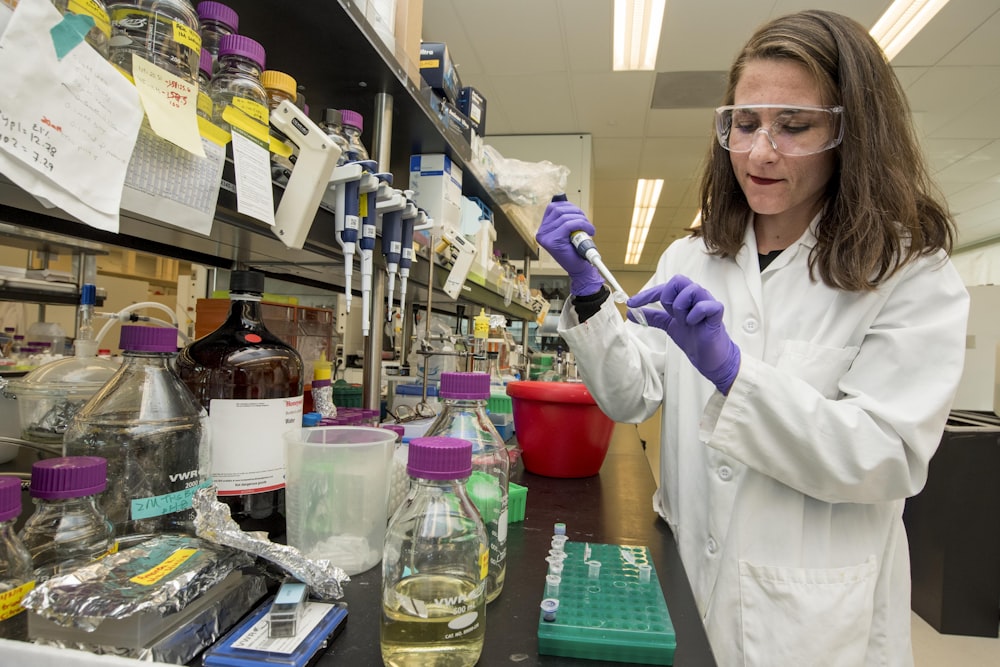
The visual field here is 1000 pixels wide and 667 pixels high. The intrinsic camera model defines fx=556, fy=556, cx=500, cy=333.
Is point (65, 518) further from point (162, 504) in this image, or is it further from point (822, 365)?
point (822, 365)

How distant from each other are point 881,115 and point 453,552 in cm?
106

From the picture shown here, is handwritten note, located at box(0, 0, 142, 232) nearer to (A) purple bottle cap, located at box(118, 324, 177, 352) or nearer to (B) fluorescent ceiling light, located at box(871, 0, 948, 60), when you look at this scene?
(A) purple bottle cap, located at box(118, 324, 177, 352)

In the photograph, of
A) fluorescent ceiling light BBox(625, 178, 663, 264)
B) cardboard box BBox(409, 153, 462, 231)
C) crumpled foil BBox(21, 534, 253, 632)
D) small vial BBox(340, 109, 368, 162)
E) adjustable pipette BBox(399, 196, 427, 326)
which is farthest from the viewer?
fluorescent ceiling light BBox(625, 178, 663, 264)

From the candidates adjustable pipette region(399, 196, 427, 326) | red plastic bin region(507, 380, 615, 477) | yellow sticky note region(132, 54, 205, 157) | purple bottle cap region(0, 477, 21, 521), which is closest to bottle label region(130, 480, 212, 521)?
purple bottle cap region(0, 477, 21, 521)

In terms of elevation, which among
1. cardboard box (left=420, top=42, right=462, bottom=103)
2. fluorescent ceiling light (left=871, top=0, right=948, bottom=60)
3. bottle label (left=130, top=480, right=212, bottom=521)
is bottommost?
bottle label (left=130, top=480, right=212, bottom=521)

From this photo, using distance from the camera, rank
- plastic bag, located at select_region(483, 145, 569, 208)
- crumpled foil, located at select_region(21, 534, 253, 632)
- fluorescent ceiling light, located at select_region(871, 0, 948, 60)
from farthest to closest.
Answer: fluorescent ceiling light, located at select_region(871, 0, 948, 60)
plastic bag, located at select_region(483, 145, 569, 208)
crumpled foil, located at select_region(21, 534, 253, 632)

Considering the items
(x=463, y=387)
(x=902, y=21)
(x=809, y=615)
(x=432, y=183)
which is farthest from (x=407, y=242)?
(x=902, y=21)

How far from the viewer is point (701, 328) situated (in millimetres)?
914

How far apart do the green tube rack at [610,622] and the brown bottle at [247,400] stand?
0.42m

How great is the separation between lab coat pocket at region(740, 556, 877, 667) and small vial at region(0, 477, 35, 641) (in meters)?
0.99

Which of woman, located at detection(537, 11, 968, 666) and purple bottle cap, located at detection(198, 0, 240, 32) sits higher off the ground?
purple bottle cap, located at detection(198, 0, 240, 32)

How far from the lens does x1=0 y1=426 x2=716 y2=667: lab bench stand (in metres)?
0.57

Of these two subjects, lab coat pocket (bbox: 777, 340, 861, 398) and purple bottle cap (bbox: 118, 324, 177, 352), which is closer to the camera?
purple bottle cap (bbox: 118, 324, 177, 352)

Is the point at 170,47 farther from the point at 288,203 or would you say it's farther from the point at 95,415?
the point at 95,415
